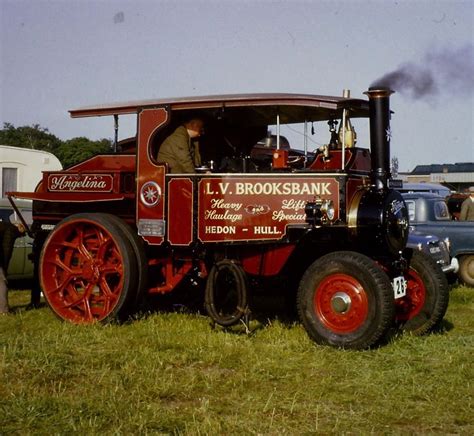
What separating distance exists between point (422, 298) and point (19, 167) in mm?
8425

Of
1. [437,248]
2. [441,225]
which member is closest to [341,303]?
[437,248]

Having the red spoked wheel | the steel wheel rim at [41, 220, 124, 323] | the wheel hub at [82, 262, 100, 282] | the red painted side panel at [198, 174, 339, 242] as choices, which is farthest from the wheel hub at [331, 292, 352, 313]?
the wheel hub at [82, 262, 100, 282]

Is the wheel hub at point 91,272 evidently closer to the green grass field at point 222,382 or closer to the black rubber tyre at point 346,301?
the green grass field at point 222,382

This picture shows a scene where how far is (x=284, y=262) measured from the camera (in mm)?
6387

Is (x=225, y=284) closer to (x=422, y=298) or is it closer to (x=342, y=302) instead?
(x=342, y=302)

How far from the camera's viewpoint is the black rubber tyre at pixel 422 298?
650 cm

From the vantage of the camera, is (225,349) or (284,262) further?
(284,262)

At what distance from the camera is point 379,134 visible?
6066 mm

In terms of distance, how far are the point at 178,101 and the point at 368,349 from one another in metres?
2.75

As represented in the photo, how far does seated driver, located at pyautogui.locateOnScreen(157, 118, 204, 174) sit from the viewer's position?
22.0ft

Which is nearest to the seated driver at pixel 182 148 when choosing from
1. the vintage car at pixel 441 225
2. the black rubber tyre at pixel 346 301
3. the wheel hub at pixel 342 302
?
→ the black rubber tyre at pixel 346 301

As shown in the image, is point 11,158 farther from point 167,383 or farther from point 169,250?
point 167,383

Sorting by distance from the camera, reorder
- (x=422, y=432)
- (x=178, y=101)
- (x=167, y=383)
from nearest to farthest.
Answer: (x=422, y=432) < (x=167, y=383) < (x=178, y=101)

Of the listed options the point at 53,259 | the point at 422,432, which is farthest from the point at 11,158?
the point at 422,432
